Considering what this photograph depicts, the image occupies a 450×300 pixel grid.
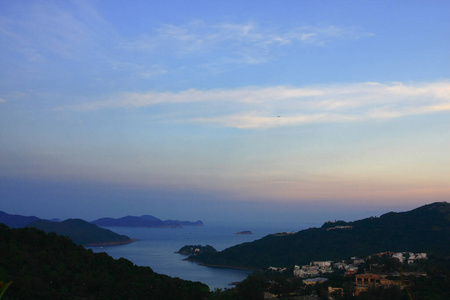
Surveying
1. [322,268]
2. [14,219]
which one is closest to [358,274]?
[322,268]

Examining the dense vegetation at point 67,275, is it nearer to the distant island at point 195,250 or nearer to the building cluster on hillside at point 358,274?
the building cluster on hillside at point 358,274

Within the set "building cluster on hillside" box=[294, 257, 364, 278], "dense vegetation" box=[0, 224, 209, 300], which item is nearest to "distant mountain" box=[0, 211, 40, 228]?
"building cluster on hillside" box=[294, 257, 364, 278]

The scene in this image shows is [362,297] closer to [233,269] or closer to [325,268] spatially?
[325,268]

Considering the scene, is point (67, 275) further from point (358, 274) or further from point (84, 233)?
point (84, 233)

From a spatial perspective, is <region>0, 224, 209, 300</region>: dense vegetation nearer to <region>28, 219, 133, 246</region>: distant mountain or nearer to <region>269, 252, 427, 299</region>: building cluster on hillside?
<region>269, 252, 427, 299</region>: building cluster on hillside

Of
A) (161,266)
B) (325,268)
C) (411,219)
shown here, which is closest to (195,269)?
(161,266)
